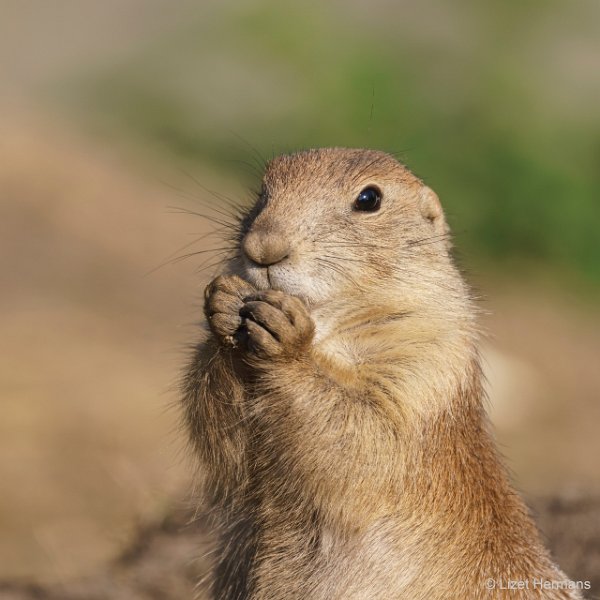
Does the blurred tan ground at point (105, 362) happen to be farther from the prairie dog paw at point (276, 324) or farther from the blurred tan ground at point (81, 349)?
the prairie dog paw at point (276, 324)

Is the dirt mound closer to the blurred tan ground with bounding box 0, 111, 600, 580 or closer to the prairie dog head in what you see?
the blurred tan ground with bounding box 0, 111, 600, 580

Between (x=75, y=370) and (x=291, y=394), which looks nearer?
(x=291, y=394)

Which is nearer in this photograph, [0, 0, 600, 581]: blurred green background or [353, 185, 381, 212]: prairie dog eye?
[353, 185, 381, 212]: prairie dog eye

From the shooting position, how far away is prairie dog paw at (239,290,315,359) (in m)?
4.04

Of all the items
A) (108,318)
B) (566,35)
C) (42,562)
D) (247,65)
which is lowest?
(42,562)

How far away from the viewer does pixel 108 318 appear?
41.3ft

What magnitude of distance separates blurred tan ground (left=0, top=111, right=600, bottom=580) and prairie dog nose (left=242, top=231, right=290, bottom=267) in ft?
5.40

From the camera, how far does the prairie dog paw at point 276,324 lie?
404cm

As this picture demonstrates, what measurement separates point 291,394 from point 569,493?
3.24 meters

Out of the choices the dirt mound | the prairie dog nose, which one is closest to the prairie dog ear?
the prairie dog nose

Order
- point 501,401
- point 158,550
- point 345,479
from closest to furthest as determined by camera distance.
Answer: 1. point 345,479
2. point 158,550
3. point 501,401

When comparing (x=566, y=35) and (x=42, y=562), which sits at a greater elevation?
(x=566, y=35)

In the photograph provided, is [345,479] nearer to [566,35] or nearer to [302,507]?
[302,507]

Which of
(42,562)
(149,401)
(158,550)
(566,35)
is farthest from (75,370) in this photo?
(566,35)
